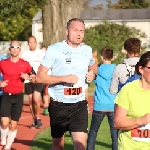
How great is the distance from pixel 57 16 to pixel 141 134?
696 inches

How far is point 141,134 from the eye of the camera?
5922 mm

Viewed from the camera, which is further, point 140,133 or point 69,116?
point 69,116

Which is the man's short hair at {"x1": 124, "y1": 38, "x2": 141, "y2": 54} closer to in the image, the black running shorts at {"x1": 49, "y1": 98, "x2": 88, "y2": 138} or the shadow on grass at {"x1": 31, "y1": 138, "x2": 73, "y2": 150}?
the black running shorts at {"x1": 49, "y1": 98, "x2": 88, "y2": 138}

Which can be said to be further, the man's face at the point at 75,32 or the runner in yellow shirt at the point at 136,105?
the man's face at the point at 75,32

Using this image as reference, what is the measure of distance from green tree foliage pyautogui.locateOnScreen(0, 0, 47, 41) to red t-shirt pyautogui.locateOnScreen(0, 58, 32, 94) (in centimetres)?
1230

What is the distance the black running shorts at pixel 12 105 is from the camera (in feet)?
36.9

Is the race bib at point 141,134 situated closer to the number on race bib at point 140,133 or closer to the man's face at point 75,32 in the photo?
the number on race bib at point 140,133

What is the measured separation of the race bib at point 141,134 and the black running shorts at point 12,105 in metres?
5.55

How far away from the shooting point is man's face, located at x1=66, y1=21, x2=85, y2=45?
7.94 metres

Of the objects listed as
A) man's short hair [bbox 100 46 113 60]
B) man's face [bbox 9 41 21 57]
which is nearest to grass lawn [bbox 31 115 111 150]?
man's face [bbox 9 41 21 57]

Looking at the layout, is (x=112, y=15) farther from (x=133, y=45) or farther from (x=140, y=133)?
(x=140, y=133)

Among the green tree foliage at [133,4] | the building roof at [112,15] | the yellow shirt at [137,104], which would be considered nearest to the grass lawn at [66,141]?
the yellow shirt at [137,104]

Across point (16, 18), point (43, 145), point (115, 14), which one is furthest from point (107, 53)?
point (115, 14)

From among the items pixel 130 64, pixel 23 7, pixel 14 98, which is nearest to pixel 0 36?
pixel 23 7
